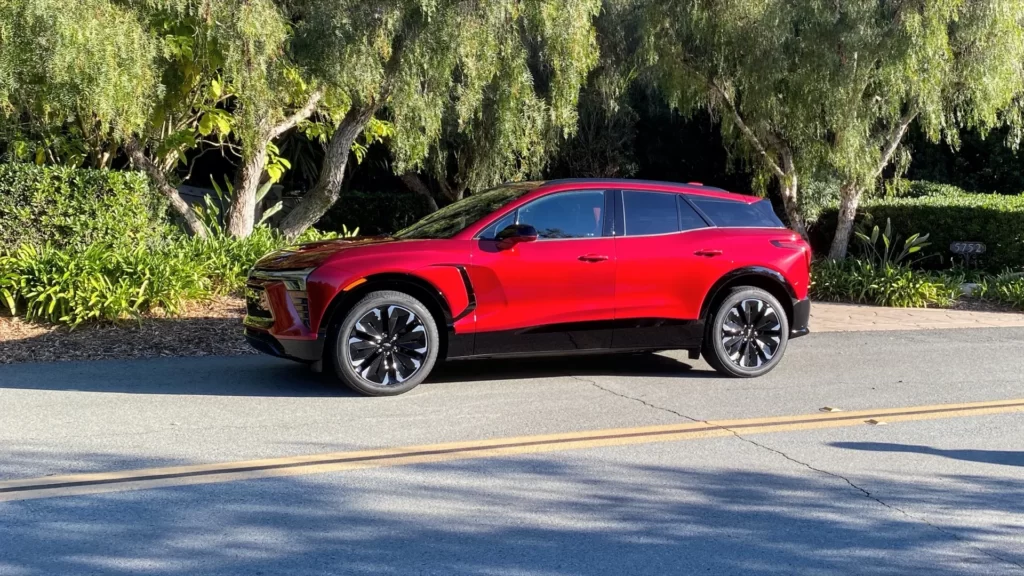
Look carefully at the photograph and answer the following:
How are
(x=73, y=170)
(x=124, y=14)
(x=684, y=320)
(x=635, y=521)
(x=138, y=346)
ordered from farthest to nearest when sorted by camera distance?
1. (x=73, y=170)
2. (x=124, y=14)
3. (x=138, y=346)
4. (x=684, y=320)
5. (x=635, y=521)

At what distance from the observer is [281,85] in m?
13.0

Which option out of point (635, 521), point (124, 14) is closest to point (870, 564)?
point (635, 521)

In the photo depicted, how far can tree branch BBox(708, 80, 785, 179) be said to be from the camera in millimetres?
15586

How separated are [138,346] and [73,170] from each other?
3595 millimetres

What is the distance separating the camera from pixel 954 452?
22.0 ft

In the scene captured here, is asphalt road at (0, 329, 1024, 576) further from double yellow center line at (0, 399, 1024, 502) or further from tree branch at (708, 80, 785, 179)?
tree branch at (708, 80, 785, 179)

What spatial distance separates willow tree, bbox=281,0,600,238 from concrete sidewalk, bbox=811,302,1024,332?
4.58m

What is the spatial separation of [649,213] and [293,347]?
123 inches

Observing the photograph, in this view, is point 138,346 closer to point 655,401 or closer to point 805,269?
point 655,401

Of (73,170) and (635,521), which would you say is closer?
(635,521)

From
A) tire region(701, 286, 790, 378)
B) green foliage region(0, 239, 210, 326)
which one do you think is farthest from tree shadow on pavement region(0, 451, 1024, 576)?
green foliage region(0, 239, 210, 326)

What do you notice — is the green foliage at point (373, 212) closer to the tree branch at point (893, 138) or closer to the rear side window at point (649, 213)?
the tree branch at point (893, 138)

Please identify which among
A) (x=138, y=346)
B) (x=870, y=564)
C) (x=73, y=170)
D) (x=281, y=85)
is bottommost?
(x=870, y=564)

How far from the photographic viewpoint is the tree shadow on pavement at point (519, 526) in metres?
4.66
